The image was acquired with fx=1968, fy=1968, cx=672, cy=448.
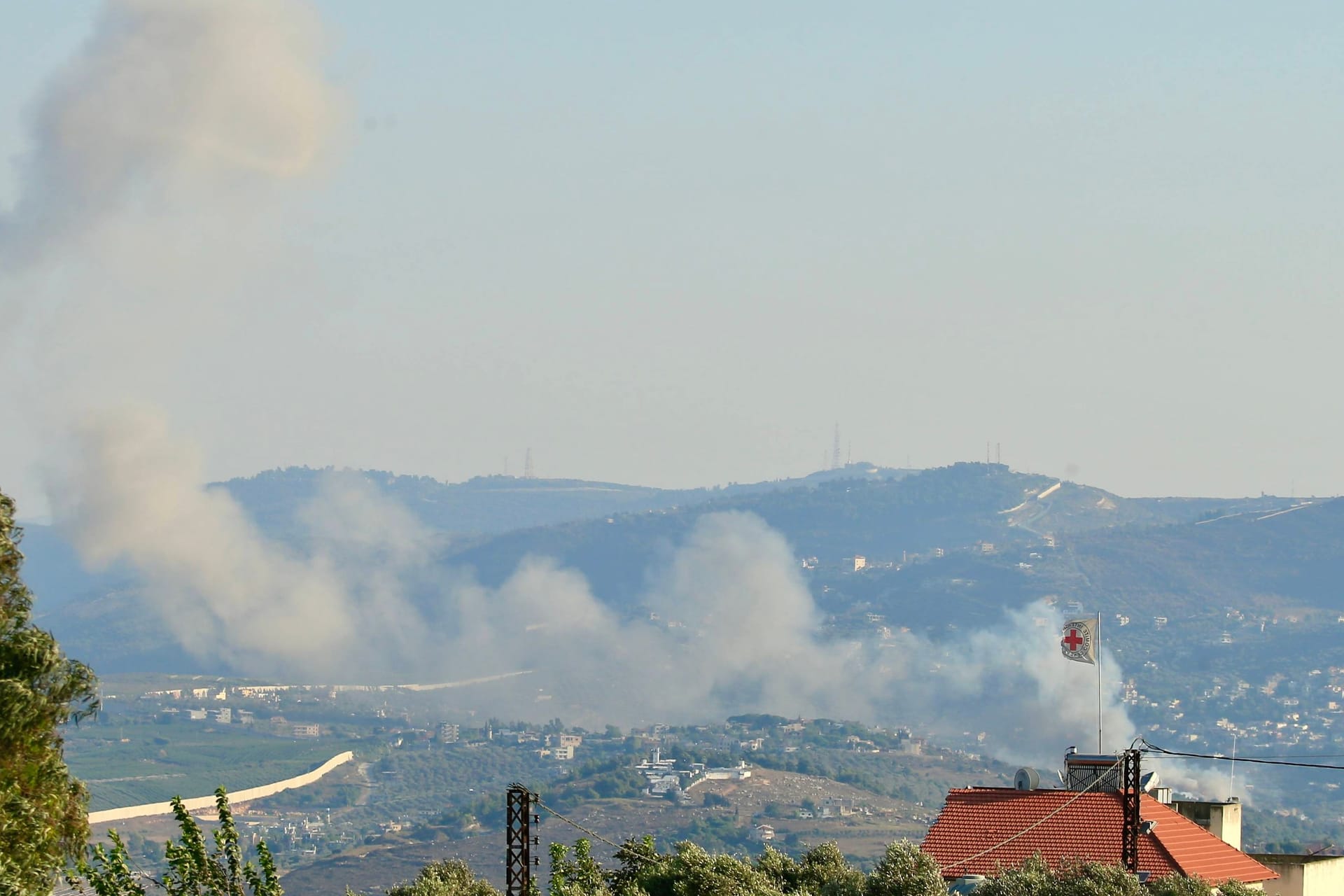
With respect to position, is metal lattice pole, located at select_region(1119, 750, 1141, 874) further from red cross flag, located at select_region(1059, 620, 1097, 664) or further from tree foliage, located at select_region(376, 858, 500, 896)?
tree foliage, located at select_region(376, 858, 500, 896)

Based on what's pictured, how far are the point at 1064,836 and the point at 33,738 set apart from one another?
41438 mm

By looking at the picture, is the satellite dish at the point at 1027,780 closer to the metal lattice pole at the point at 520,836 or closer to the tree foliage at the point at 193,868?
the metal lattice pole at the point at 520,836

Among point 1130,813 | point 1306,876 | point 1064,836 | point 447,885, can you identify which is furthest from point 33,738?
point 1306,876

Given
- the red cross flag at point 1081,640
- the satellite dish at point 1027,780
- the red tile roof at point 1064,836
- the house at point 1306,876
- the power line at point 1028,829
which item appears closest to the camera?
the red tile roof at point 1064,836

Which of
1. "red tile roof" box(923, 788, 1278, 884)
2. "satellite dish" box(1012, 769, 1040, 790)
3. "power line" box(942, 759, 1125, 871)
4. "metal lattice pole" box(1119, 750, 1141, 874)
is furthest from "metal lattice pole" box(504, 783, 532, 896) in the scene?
"satellite dish" box(1012, 769, 1040, 790)

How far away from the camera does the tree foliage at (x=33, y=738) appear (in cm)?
3722

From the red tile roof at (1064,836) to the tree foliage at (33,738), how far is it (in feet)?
117

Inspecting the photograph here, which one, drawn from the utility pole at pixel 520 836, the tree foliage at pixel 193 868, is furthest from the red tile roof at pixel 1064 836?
the tree foliage at pixel 193 868

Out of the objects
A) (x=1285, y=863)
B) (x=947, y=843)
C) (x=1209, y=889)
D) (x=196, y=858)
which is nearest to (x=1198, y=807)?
(x=1285, y=863)

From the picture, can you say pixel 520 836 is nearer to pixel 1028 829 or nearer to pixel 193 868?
pixel 193 868

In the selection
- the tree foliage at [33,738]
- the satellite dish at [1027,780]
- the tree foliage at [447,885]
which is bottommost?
the tree foliage at [447,885]

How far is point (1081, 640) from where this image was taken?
87.3m

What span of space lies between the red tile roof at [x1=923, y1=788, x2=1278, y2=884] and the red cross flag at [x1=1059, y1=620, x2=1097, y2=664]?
33.9 feet

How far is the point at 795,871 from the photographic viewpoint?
7419 centimetres
